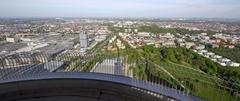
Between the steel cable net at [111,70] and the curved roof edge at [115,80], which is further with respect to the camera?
the steel cable net at [111,70]

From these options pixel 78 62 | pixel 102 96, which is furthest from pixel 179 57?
pixel 102 96

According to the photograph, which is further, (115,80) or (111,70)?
(111,70)

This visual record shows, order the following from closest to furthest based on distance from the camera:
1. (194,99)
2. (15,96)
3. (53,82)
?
(194,99)
(15,96)
(53,82)

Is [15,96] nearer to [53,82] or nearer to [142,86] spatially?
[53,82]

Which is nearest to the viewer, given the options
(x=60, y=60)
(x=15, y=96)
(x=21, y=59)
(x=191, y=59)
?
(x=15, y=96)

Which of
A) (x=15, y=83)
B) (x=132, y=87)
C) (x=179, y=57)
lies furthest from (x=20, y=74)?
(x=179, y=57)

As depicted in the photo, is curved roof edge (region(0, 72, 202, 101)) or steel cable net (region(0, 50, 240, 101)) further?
steel cable net (region(0, 50, 240, 101))

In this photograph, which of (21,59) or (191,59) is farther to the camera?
(191,59)

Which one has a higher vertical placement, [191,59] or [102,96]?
[102,96]

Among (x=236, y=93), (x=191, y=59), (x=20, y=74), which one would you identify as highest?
(x=20, y=74)
